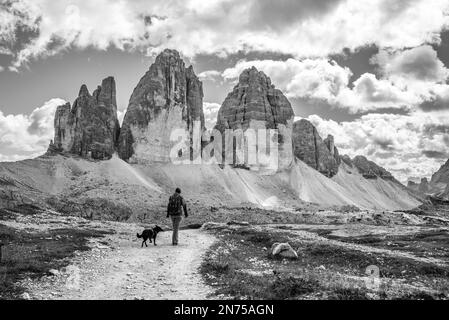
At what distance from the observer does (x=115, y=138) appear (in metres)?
188

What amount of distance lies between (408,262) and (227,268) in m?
11.2

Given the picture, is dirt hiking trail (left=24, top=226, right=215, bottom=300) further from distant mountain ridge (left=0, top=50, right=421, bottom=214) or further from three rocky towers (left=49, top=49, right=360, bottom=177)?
three rocky towers (left=49, top=49, right=360, bottom=177)

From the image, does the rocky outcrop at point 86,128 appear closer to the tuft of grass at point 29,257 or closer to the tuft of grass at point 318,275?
the tuft of grass at point 29,257

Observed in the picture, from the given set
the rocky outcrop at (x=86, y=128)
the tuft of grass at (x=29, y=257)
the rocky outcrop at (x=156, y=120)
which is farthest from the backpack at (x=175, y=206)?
the rocky outcrop at (x=156, y=120)

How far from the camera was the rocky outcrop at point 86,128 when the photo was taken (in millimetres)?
172750

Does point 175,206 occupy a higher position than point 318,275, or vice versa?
point 175,206

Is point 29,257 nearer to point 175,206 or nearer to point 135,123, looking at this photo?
point 175,206

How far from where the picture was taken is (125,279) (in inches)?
583

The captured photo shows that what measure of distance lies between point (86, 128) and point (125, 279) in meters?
172

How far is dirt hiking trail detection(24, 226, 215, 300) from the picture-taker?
40.9 ft

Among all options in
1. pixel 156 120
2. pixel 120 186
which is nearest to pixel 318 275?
pixel 120 186
